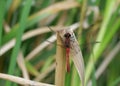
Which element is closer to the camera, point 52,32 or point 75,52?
point 75,52

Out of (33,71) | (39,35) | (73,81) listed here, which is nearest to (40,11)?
(39,35)

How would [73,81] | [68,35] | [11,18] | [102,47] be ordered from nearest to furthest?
[68,35] < [73,81] < [102,47] < [11,18]

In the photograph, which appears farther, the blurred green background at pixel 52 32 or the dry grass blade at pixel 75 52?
the blurred green background at pixel 52 32

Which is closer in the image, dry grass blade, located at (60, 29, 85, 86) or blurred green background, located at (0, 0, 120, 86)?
dry grass blade, located at (60, 29, 85, 86)

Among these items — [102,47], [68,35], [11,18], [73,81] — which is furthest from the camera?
[11,18]

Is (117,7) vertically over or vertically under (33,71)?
over

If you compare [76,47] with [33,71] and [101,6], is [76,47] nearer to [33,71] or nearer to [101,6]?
[33,71]

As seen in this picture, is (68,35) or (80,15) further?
(80,15)
